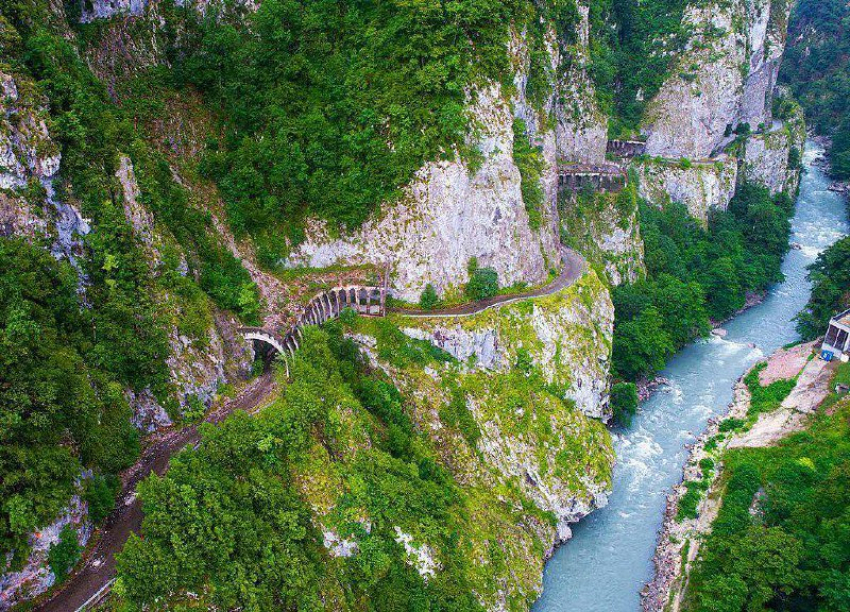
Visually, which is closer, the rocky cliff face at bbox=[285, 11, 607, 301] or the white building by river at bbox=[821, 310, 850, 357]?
the rocky cliff face at bbox=[285, 11, 607, 301]

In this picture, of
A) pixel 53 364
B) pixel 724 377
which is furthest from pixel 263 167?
pixel 724 377

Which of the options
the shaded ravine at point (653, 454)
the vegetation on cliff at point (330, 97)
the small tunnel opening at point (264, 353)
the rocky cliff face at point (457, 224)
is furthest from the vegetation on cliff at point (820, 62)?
the small tunnel opening at point (264, 353)

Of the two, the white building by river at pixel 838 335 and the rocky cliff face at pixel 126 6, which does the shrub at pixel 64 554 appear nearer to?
the rocky cliff face at pixel 126 6

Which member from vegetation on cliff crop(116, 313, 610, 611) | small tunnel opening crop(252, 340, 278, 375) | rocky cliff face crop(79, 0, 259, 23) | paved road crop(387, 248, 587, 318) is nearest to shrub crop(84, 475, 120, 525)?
vegetation on cliff crop(116, 313, 610, 611)

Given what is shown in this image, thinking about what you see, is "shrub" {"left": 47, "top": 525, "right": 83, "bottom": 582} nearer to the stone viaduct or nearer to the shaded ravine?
the shaded ravine

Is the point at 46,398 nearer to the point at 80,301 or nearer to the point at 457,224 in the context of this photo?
the point at 80,301

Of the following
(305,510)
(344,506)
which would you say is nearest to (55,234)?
(305,510)
